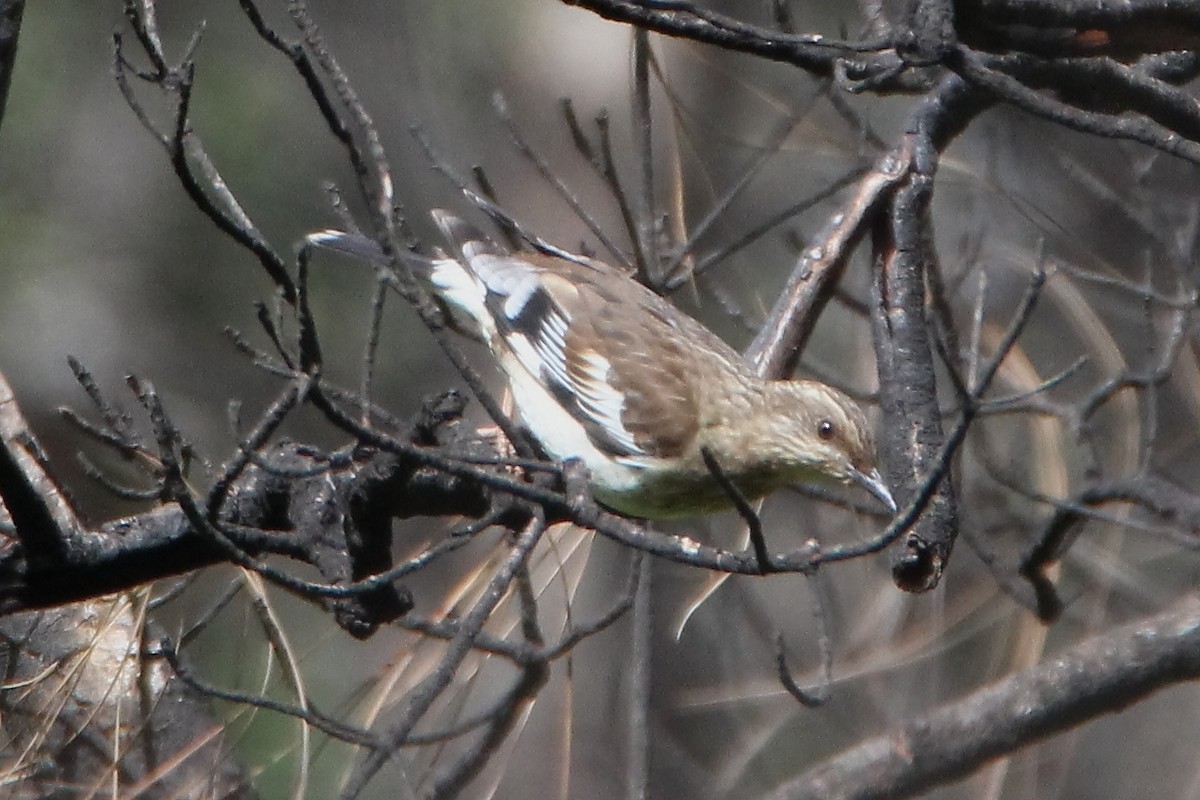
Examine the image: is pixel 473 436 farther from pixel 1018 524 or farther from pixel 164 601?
pixel 1018 524

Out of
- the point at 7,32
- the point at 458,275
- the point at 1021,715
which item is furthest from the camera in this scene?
the point at 1021,715

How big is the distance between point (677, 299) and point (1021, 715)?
90.1 inches

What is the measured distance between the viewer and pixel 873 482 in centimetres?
319

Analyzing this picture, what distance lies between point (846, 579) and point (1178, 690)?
236cm

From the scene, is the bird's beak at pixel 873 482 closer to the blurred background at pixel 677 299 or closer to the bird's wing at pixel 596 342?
the bird's wing at pixel 596 342

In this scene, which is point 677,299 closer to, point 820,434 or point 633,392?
point 633,392

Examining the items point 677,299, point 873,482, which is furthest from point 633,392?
point 677,299

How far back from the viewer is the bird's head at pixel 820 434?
3.26 m

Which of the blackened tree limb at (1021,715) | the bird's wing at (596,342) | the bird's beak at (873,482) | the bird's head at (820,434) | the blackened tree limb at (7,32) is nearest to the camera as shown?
the blackened tree limb at (7,32)

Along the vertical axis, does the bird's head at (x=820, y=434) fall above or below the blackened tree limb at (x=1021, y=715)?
above

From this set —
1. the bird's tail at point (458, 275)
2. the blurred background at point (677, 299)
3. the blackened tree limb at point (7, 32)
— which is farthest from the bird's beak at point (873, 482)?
the blackened tree limb at point (7, 32)

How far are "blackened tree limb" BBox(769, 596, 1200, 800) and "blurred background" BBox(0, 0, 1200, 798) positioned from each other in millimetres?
670

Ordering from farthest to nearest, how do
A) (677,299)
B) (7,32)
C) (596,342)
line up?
(677,299) → (596,342) → (7,32)

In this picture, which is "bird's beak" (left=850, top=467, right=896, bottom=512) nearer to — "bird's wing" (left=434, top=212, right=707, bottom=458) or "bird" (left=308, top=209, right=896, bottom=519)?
"bird" (left=308, top=209, right=896, bottom=519)
